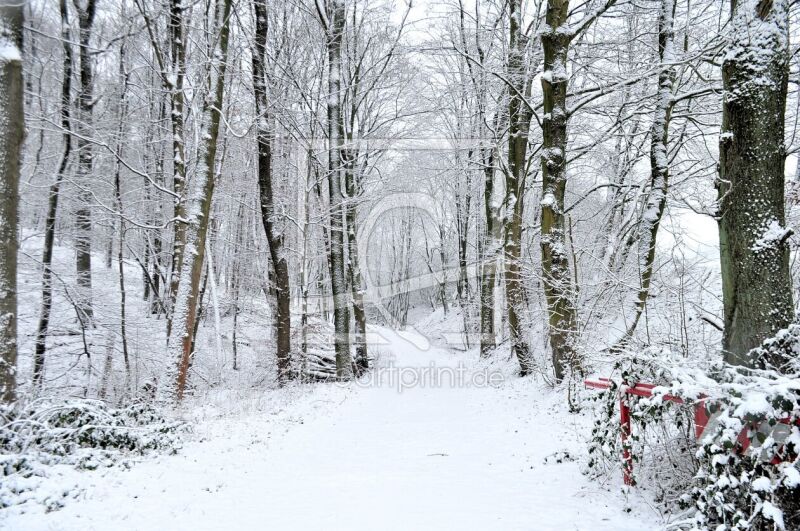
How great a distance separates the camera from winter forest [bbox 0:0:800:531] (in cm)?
382

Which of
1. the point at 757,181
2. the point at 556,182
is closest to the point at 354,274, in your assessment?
the point at 556,182

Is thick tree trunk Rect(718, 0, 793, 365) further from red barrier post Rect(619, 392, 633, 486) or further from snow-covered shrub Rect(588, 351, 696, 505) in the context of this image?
red barrier post Rect(619, 392, 633, 486)

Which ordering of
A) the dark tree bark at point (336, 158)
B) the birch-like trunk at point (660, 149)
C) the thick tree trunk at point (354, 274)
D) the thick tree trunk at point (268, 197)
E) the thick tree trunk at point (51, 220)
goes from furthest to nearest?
the thick tree trunk at point (354, 274), the dark tree bark at point (336, 158), the thick tree trunk at point (268, 197), the thick tree trunk at point (51, 220), the birch-like trunk at point (660, 149)

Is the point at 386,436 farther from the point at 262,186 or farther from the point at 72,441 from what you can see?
the point at 262,186

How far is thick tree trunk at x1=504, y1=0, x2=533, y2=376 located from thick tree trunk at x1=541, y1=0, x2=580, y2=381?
2264mm

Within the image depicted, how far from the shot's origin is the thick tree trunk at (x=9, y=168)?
517 centimetres

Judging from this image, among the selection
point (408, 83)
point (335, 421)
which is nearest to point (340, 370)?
point (335, 421)

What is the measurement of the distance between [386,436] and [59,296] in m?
8.27

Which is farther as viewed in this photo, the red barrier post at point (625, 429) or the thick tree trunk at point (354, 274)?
the thick tree trunk at point (354, 274)

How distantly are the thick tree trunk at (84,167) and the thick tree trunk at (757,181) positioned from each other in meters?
11.1

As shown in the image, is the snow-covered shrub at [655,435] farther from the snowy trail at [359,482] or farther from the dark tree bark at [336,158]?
the dark tree bark at [336,158]

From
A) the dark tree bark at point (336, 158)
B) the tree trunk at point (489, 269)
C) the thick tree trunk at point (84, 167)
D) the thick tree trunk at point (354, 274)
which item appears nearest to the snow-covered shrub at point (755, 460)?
the tree trunk at point (489, 269)

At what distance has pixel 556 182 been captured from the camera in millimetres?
8812

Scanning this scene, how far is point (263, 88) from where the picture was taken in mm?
13688
